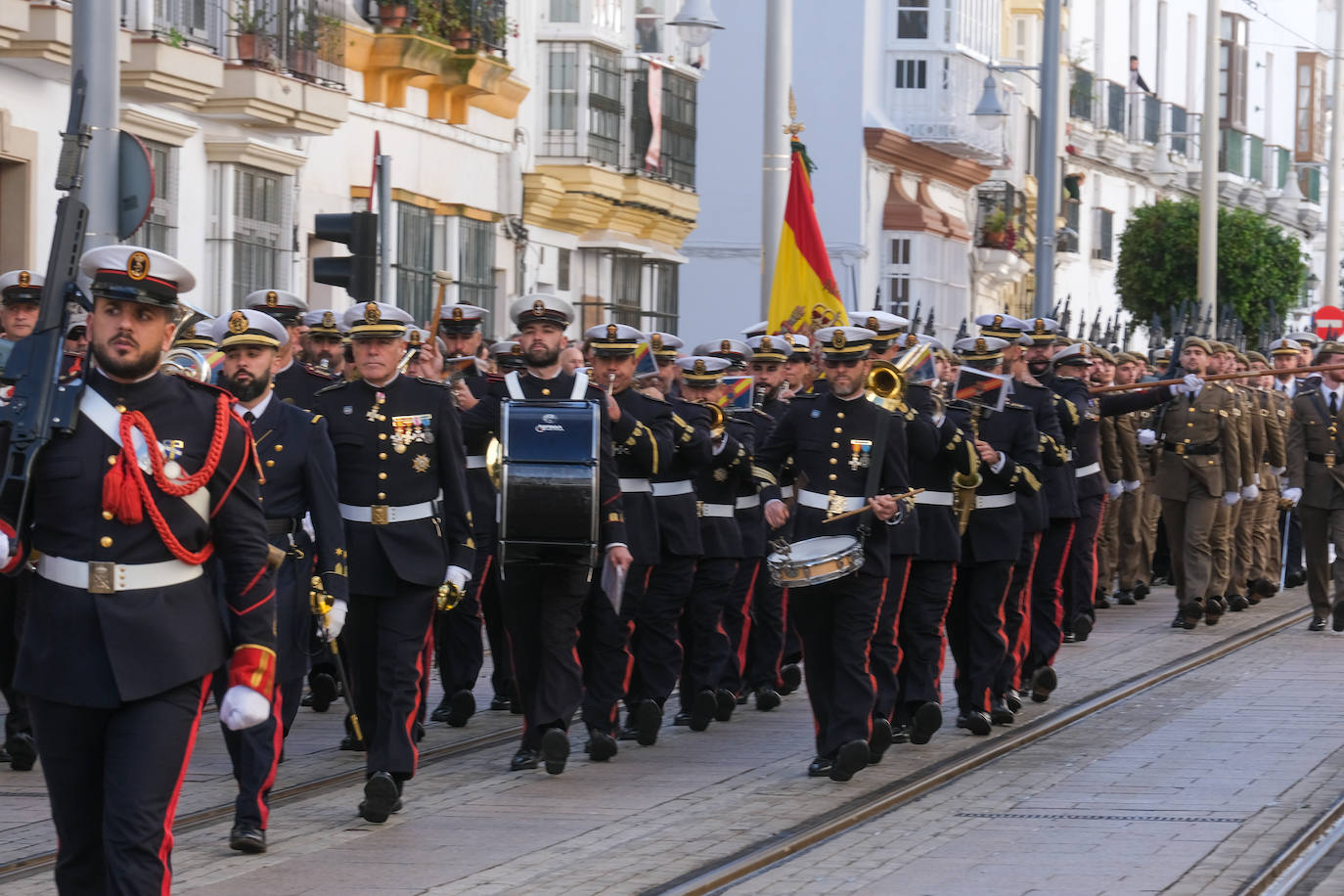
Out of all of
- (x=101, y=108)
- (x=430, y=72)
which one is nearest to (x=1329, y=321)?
(x=430, y=72)

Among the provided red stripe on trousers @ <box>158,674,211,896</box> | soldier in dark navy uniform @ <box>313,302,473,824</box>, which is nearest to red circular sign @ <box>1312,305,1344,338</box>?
soldier in dark navy uniform @ <box>313,302,473,824</box>

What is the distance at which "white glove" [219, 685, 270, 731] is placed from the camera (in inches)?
266

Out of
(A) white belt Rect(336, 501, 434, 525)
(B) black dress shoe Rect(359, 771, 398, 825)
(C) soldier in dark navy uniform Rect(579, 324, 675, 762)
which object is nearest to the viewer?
(B) black dress shoe Rect(359, 771, 398, 825)

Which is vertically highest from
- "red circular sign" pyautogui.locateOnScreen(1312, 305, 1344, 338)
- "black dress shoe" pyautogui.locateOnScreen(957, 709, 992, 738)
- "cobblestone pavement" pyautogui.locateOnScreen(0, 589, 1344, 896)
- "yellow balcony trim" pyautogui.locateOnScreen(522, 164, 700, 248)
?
"yellow balcony trim" pyautogui.locateOnScreen(522, 164, 700, 248)

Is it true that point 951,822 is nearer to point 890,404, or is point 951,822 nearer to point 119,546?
point 890,404

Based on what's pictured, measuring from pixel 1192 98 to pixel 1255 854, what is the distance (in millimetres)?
56953

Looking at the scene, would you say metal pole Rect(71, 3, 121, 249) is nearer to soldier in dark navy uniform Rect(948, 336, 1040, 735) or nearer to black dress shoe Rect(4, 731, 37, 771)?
black dress shoe Rect(4, 731, 37, 771)

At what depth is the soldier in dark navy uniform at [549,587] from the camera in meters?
11.6

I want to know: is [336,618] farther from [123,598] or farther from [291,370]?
[291,370]

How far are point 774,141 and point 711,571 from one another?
8060 mm

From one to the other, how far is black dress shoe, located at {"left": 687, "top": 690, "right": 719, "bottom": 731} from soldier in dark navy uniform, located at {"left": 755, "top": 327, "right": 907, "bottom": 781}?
5.32ft

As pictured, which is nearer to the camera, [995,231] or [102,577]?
[102,577]

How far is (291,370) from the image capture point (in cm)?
1293

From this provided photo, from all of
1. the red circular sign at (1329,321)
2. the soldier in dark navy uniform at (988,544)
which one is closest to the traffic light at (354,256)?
the soldier in dark navy uniform at (988,544)
